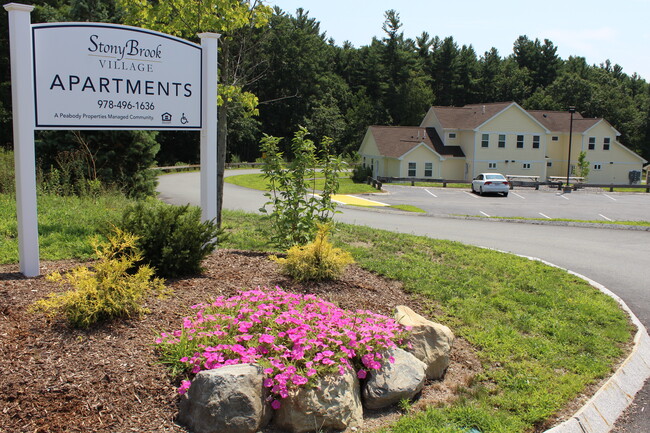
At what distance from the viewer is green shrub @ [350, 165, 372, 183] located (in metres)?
44.7

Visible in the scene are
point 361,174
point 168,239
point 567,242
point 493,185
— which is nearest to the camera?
point 168,239

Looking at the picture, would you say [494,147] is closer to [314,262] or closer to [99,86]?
[314,262]

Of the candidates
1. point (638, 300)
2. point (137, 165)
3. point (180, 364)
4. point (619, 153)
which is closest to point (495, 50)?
point (619, 153)

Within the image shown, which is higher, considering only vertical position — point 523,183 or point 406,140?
point 406,140

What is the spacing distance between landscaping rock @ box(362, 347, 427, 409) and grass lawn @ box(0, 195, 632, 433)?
27cm

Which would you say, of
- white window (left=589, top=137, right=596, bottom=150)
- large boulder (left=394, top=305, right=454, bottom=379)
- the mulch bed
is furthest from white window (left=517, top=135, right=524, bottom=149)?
large boulder (left=394, top=305, right=454, bottom=379)

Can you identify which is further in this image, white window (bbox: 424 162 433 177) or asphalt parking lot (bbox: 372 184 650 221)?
white window (bbox: 424 162 433 177)

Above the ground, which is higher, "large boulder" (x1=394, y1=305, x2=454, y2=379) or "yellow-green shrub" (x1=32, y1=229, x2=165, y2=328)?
"yellow-green shrub" (x1=32, y1=229, x2=165, y2=328)

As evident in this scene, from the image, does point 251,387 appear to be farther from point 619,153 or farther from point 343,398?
point 619,153

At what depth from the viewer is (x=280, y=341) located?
17.6 ft

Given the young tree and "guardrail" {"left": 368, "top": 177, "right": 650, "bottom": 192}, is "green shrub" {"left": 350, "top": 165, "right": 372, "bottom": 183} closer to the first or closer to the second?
"guardrail" {"left": 368, "top": 177, "right": 650, "bottom": 192}

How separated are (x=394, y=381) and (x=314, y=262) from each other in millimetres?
2725

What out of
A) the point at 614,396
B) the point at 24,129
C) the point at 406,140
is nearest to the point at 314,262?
the point at 614,396

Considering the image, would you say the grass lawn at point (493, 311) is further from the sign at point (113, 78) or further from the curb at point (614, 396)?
the sign at point (113, 78)
